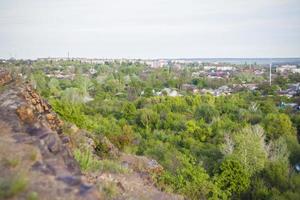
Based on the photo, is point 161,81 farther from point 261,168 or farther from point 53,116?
point 53,116

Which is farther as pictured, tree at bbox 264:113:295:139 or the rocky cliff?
tree at bbox 264:113:295:139

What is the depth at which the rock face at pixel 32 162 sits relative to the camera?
3.68 m

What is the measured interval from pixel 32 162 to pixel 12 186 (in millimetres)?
667

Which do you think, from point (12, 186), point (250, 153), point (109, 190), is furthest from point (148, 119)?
point (12, 186)

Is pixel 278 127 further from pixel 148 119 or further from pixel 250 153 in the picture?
pixel 148 119

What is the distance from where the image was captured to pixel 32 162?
421cm

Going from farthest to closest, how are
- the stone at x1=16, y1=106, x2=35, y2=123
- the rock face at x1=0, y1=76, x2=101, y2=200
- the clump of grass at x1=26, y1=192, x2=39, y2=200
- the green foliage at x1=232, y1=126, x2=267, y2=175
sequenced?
the green foliage at x1=232, y1=126, x2=267, y2=175 → the stone at x1=16, y1=106, x2=35, y2=123 → the rock face at x1=0, y1=76, x2=101, y2=200 → the clump of grass at x1=26, y1=192, x2=39, y2=200

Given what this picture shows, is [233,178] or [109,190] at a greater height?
[109,190]

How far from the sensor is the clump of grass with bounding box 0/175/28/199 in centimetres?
352

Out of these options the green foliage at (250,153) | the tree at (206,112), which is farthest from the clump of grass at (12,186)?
the tree at (206,112)

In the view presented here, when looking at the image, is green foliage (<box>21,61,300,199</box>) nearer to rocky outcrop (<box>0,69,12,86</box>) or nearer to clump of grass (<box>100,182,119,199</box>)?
clump of grass (<box>100,182,119,199</box>)

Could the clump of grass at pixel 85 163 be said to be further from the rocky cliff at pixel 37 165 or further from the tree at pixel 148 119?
the tree at pixel 148 119

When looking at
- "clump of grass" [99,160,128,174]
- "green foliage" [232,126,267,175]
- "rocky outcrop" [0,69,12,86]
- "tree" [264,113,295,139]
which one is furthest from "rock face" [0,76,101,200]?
"tree" [264,113,295,139]

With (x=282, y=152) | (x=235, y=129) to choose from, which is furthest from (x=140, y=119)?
(x=282, y=152)
